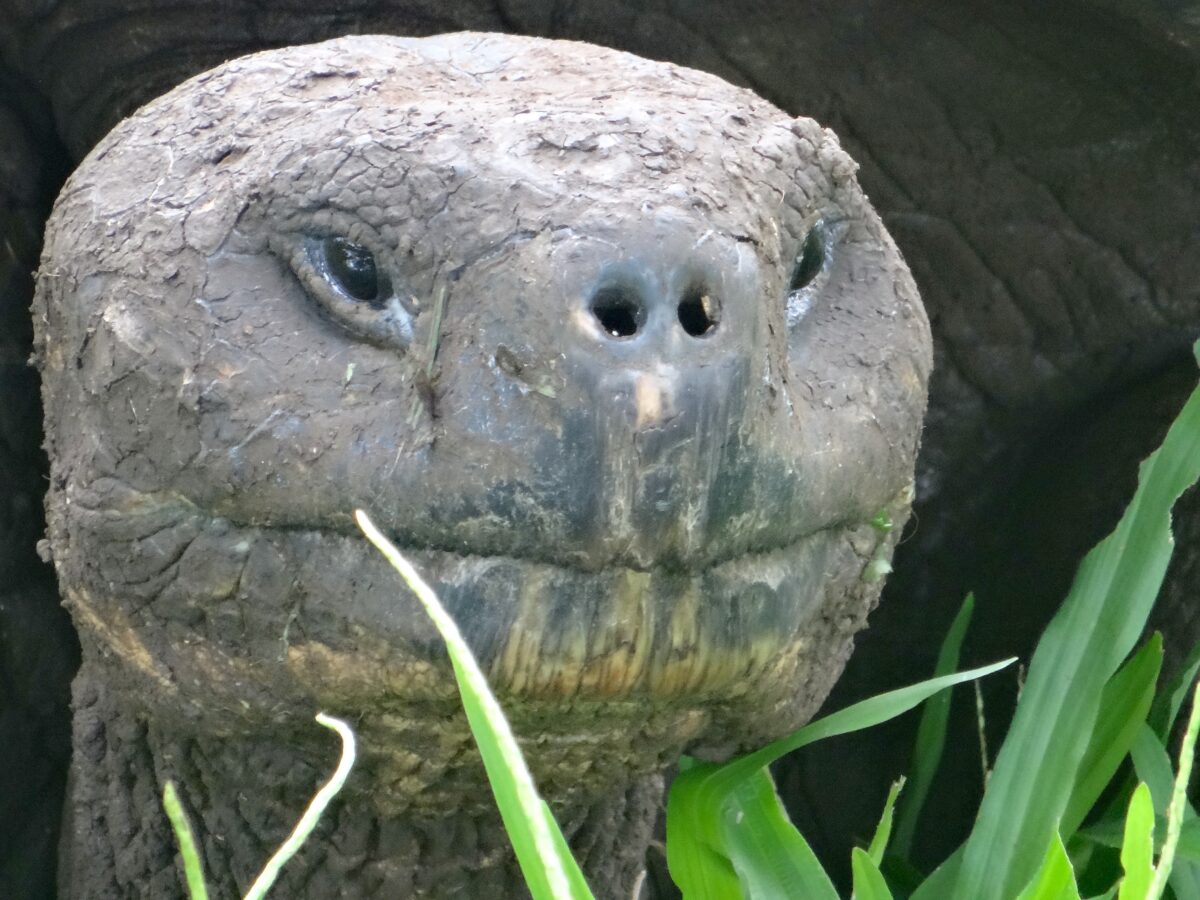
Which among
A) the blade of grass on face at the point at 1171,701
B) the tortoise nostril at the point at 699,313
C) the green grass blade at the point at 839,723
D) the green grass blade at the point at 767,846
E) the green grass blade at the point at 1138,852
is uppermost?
the tortoise nostril at the point at 699,313

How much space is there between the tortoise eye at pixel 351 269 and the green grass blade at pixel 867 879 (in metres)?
0.70

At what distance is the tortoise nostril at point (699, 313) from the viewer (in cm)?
99

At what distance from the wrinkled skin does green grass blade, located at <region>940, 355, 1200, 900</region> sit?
1.90 ft

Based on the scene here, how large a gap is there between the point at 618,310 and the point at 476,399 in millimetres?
106

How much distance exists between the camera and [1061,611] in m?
1.74

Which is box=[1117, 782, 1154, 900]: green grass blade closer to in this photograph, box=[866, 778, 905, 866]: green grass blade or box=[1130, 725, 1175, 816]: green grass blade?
box=[866, 778, 905, 866]: green grass blade

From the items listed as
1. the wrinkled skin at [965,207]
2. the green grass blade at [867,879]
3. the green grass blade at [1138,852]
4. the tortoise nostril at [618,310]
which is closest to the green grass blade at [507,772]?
the tortoise nostril at [618,310]

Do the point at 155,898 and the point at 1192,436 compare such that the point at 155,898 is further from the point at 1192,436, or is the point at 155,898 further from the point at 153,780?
the point at 1192,436

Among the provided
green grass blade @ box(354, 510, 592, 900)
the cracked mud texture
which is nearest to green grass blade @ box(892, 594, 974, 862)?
the cracked mud texture

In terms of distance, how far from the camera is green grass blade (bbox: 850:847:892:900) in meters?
1.43

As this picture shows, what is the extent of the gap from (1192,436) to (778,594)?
0.84 meters

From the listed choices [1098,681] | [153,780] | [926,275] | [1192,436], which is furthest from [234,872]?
[926,275]

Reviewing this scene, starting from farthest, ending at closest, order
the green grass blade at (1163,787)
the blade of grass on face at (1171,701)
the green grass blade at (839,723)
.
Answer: the blade of grass on face at (1171,701), the green grass blade at (1163,787), the green grass blade at (839,723)

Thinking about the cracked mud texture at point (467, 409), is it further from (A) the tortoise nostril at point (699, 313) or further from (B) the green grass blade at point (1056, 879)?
(B) the green grass blade at point (1056, 879)
